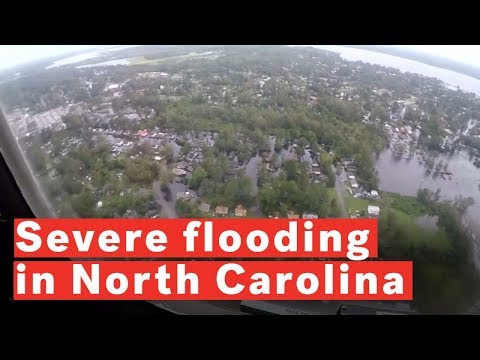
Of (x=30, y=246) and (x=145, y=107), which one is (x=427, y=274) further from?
(x=145, y=107)

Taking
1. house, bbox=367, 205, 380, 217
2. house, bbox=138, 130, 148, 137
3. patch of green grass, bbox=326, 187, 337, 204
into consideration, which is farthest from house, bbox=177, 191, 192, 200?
house, bbox=367, 205, 380, 217

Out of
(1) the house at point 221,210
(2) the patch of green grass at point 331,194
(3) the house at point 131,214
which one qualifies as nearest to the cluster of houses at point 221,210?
(1) the house at point 221,210

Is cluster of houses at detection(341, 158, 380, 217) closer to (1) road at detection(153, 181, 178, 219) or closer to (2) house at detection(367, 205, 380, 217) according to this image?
(2) house at detection(367, 205, 380, 217)

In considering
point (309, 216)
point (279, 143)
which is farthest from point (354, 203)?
point (279, 143)

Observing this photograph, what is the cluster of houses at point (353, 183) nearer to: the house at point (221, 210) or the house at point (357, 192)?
the house at point (357, 192)

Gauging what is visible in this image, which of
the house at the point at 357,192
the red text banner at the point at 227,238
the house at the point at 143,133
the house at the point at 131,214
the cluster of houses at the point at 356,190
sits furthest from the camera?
the house at the point at 143,133

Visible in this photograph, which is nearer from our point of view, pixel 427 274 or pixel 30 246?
pixel 30 246

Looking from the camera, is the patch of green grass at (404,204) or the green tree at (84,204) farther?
the patch of green grass at (404,204)
